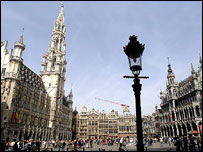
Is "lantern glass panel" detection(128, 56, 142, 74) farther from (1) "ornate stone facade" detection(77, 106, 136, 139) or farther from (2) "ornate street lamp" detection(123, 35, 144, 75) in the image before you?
(1) "ornate stone facade" detection(77, 106, 136, 139)

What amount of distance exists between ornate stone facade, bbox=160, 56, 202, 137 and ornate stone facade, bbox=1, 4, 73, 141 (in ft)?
131

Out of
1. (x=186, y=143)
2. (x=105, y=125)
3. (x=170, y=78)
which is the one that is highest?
(x=170, y=78)

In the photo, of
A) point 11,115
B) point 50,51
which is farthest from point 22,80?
point 50,51

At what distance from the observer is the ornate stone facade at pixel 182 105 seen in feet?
142

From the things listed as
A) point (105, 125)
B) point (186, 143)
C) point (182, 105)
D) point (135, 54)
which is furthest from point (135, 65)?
point (105, 125)

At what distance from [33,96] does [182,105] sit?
4651 centimetres

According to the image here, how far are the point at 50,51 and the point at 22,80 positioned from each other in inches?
1059

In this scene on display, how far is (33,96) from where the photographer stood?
42375mm

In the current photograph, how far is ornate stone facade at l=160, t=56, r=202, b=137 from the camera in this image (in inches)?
1709

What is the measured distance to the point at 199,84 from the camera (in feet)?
144

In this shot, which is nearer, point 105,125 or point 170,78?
point 170,78

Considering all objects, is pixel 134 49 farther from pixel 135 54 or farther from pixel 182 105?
pixel 182 105

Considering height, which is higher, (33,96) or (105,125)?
(33,96)

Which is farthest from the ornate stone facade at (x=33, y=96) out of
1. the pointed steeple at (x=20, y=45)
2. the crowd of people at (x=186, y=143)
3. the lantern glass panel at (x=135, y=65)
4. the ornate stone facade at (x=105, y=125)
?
the lantern glass panel at (x=135, y=65)
